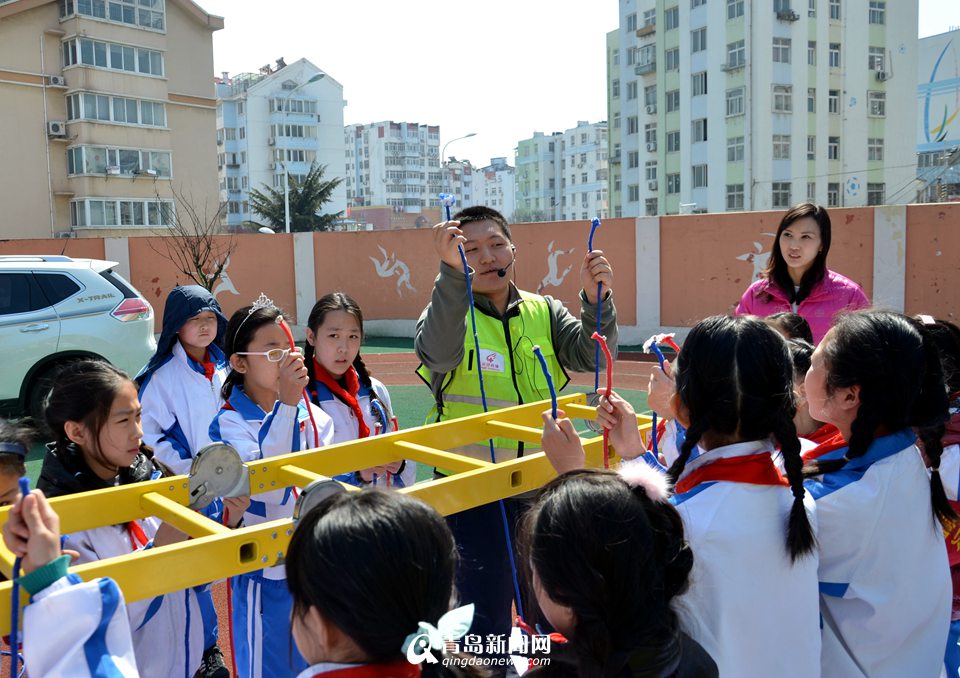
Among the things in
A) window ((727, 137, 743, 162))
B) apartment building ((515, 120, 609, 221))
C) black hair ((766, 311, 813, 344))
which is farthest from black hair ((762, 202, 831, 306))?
apartment building ((515, 120, 609, 221))

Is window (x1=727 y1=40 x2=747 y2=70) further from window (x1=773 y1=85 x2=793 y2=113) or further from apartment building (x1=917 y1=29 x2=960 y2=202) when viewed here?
apartment building (x1=917 y1=29 x2=960 y2=202)

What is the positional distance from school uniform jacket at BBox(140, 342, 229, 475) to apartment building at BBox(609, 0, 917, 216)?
1692 inches

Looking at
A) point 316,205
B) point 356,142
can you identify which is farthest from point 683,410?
point 356,142

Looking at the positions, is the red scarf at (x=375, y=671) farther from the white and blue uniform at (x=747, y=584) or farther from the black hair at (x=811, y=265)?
the black hair at (x=811, y=265)

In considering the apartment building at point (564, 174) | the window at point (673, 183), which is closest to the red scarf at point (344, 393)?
the window at point (673, 183)

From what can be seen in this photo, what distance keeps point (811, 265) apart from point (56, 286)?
6.66 meters

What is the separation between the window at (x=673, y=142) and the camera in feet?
160

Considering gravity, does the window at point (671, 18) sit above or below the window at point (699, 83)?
above

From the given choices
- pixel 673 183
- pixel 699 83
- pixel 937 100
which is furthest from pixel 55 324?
pixel 937 100

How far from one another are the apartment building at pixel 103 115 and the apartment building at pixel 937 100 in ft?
128

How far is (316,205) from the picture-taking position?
48.4 m

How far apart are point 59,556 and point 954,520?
1.95m

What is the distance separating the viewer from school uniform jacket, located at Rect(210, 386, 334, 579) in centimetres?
264

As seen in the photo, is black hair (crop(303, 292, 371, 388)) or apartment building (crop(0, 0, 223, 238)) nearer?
black hair (crop(303, 292, 371, 388))
